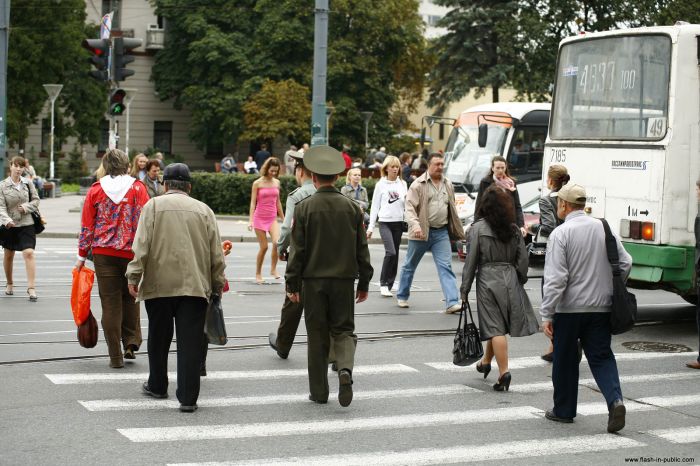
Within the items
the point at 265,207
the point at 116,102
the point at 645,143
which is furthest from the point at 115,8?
the point at 645,143

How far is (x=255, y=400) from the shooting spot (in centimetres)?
835

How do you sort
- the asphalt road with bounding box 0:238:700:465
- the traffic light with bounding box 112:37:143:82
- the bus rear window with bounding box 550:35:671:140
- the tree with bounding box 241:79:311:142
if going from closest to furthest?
the asphalt road with bounding box 0:238:700:465 → the bus rear window with bounding box 550:35:671:140 → the traffic light with bounding box 112:37:143:82 → the tree with bounding box 241:79:311:142

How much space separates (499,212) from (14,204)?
7009mm

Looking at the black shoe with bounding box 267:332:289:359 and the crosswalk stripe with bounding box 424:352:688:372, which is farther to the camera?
the black shoe with bounding box 267:332:289:359

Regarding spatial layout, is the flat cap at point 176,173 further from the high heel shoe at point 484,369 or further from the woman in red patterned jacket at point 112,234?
the high heel shoe at point 484,369

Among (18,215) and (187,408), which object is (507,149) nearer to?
(18,215)

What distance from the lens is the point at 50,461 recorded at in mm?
6441

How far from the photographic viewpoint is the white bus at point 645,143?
11.6m

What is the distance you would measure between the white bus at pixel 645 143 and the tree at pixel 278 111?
35.5m

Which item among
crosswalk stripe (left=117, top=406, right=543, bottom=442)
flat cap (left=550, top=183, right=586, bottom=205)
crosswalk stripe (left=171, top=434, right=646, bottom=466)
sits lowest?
crosswalk stripe (left=117, top=406, right=543, bottom=442)

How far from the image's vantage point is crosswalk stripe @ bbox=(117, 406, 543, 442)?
717 cm

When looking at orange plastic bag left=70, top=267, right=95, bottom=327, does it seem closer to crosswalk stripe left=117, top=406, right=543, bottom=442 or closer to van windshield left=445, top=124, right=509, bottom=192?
crosswalk stripe left=117, top=406, right=543, bottom=442

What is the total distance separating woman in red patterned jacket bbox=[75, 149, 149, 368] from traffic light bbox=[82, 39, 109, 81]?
11.4 m

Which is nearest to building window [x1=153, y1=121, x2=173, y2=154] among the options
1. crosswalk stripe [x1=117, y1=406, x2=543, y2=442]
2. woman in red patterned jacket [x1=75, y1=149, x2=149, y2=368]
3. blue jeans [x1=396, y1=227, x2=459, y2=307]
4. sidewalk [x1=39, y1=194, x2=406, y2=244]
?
sidewalk [x1=39, y1=194, x2=406, y2=244]
